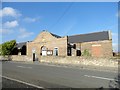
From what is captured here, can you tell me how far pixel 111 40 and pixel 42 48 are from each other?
16700mm

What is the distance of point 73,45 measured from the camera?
4888cm

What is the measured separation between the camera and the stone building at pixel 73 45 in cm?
4295

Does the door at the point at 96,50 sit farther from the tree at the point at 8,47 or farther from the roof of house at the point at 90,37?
the tree at the point at 8,47

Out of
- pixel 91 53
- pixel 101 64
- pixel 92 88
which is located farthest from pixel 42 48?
pixel 92 88

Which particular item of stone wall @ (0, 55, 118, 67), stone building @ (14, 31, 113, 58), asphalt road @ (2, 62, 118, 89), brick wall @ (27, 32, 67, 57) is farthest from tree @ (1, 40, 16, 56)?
asphalt road @ (2, 62, 118, 89)

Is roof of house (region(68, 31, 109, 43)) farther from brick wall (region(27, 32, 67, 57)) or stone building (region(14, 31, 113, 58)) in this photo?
brick wall (region(27, 32, 67, 57))

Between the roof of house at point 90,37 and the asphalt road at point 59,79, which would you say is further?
the roof of house at point 90,37

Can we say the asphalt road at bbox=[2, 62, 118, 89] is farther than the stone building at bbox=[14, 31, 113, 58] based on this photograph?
No

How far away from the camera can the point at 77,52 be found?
4778cm

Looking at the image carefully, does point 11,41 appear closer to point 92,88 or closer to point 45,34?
point 45,34

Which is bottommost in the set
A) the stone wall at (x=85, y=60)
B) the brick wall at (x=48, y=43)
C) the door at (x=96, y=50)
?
the stone wall at (x=85, y=60)

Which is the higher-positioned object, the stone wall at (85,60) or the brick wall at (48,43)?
the brick wall at (48,43)

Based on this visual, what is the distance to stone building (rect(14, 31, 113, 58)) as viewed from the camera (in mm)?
42953

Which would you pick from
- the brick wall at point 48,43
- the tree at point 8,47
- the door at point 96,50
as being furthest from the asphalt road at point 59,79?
the tree at point 8,47
